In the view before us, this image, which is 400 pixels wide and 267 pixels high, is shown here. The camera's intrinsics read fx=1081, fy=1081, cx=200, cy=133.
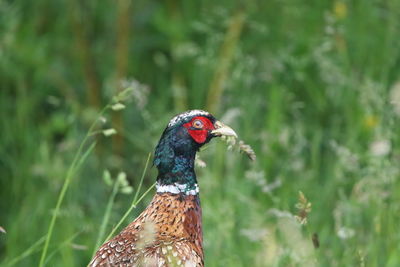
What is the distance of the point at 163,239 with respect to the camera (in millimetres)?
4113

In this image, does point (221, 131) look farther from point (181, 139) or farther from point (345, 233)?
point (345, 233)

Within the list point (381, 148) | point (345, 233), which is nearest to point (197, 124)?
point (345, 233)

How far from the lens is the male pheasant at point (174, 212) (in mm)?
3955

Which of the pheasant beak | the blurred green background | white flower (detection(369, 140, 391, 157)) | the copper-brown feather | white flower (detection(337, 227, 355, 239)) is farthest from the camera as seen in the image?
the blurred green background

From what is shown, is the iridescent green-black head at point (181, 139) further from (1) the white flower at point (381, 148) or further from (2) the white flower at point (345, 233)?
(1) the white flower at point (381, 148)

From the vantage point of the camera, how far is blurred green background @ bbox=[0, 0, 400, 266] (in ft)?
19.1

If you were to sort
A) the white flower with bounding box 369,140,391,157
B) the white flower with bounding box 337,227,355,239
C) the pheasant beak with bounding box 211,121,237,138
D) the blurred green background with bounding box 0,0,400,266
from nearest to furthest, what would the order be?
the pheasant beak with bounding box 211,121,237,138, the white flower with bounding box 337,227,355,239, the white flower with bounding box 369,140,391,157, the blurred green background with bounding box 0,0,400,266

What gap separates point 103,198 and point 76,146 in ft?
1.23

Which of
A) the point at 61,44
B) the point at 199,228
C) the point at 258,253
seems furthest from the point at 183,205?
the point at 61,44

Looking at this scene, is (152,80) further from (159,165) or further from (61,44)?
(159,165)

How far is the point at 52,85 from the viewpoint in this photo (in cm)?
724

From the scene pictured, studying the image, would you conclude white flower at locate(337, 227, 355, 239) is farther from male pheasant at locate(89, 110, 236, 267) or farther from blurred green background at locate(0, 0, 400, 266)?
male pheasant at locate(89, 110, 236, 267)

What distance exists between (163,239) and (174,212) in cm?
19

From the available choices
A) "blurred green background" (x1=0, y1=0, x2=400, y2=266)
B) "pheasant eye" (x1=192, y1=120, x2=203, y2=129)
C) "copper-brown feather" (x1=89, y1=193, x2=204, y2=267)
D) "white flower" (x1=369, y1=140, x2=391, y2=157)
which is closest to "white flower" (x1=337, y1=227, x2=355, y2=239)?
"blurred green background" (x1=0, y1=0, x2=400, y2=266)
